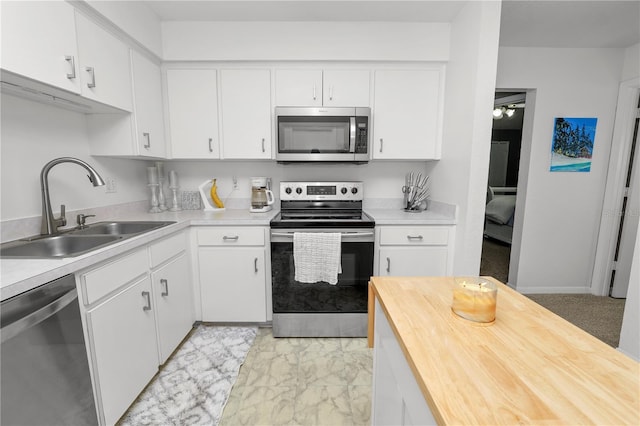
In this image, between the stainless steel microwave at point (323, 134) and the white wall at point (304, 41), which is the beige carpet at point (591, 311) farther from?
the white wall at point (304, 41)

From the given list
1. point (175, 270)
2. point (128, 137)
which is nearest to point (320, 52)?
point (128, 137)

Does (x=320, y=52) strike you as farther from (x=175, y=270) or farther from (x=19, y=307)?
(x=19, y=307)

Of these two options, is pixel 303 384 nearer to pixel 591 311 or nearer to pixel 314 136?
pixel 314 136

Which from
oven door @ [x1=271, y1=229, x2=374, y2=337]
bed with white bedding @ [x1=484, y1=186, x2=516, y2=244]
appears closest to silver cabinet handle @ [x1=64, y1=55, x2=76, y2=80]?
oven door @ [x1=271, y1=229, x2=374, y2=337]

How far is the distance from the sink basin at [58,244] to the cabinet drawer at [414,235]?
1.69m

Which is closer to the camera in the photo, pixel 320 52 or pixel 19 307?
pixel 19 307

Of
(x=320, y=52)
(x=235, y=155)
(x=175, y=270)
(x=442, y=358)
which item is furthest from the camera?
(x=235, y=155)

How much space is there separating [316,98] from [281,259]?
4.42 ft

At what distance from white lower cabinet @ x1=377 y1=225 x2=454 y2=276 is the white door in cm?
205

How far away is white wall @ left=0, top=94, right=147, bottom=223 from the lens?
4.67 ft

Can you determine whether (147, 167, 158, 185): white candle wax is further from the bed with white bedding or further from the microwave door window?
the bed with white bedding

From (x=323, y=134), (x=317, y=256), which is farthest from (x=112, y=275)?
(x=323, y=134)

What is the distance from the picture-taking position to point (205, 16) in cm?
212

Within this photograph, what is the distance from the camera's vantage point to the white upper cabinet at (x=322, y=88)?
90.0 inches
